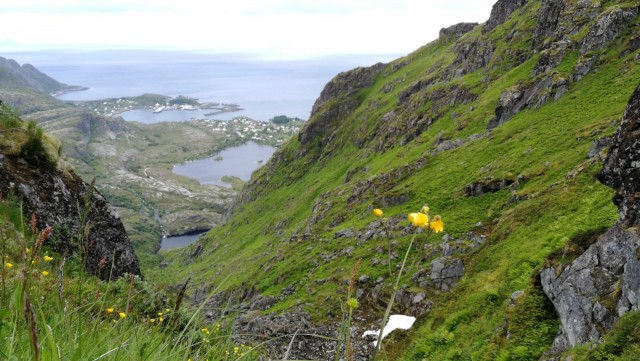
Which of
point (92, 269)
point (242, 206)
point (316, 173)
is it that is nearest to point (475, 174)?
point (92, 269)

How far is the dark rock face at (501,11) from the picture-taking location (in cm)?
9888

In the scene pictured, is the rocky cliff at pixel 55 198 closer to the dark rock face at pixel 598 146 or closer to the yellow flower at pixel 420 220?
the yellow flower at pixel 420 220

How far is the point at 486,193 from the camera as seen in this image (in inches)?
1347

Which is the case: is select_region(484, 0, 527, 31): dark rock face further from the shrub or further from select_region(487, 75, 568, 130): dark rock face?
the shrub

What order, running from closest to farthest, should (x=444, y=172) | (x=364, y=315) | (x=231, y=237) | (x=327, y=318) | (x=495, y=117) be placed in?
(x=364, y=315), (x=327, y=318), (x=444, y=172), (x=495, y=117), (x=231, y=237)

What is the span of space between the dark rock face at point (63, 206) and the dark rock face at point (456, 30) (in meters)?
157

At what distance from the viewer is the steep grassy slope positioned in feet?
48.5

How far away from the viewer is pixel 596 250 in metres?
10.6

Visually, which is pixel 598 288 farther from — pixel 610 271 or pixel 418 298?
pixel 418 298

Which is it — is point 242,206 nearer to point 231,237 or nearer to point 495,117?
point 231,237

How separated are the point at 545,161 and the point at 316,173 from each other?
95924 mm

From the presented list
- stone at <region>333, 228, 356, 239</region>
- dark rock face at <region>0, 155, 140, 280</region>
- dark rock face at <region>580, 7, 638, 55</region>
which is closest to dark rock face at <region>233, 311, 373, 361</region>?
dark rock face at <region>0, 155, 140, 280</region>

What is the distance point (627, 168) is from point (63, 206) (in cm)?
2061

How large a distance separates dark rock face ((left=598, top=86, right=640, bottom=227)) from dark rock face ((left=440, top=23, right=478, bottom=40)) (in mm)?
156480
